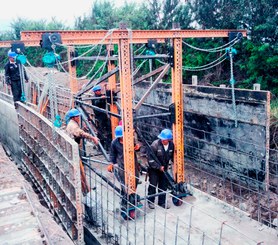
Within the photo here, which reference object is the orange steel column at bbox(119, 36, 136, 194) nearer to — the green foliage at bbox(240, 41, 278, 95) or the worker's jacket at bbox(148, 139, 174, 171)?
the worker's jacket at bbox(148, 139, 174, 171)

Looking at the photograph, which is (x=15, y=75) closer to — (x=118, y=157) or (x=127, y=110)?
(x=118, y=157)

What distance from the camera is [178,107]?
6.86 metres

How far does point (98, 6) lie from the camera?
25672 millimetres

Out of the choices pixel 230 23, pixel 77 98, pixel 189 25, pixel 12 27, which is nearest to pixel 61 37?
pixel 77 98

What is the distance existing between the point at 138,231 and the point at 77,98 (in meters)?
3.88

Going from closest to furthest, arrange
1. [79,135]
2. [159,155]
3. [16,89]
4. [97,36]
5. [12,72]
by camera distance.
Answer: [97,36], [159,155], [79,135], [12,72], [16,89]

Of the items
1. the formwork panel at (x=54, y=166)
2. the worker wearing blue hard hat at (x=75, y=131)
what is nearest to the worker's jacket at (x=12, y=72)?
the formwork panel at (x=54, y=166)

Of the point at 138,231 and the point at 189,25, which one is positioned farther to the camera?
the point at 189,25

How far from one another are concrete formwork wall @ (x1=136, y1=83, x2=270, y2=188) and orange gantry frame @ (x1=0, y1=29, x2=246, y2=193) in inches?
32.4

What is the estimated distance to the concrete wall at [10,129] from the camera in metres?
10.4

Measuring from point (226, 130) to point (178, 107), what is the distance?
2.91 m

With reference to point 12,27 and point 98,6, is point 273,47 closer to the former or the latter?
point 98,6

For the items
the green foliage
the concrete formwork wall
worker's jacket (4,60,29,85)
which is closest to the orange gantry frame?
the concrete formwork wall

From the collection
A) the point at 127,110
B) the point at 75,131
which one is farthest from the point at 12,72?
the point at 127,110
